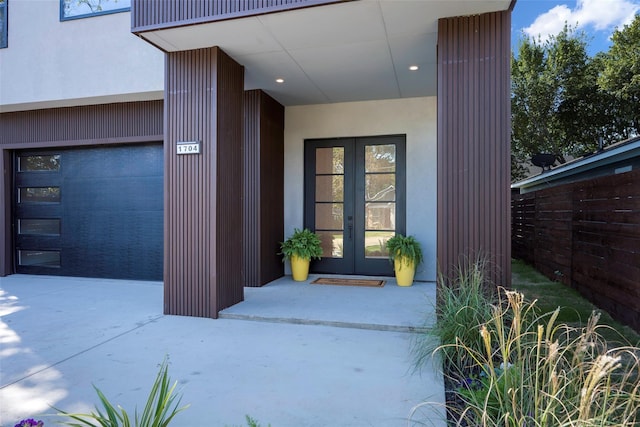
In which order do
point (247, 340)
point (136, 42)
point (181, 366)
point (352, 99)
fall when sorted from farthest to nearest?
1. point (352, 99)
2. point (136, 42)
3. point (247, 340)
4. point (181, 366)

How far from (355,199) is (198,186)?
2.87 m

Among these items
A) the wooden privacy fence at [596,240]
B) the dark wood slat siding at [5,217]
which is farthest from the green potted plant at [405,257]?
the dark wood slat siding at [5,217]

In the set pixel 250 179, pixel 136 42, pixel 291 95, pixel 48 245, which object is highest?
pixel 136 42

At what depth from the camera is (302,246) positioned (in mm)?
6094

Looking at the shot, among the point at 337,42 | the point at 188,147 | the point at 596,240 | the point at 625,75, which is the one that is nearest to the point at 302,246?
the point at 188,147

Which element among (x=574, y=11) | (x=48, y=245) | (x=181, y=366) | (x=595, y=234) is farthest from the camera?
(x=574, y=11)

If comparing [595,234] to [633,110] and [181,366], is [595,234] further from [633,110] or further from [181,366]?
[633,110]

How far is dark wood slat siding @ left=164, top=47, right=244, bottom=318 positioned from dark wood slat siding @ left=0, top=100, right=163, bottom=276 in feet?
6.50

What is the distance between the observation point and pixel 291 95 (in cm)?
604

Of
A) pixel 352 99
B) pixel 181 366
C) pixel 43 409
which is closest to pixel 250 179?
pixel 352 99

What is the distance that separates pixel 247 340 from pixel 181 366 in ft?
2.28

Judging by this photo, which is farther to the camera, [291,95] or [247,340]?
[291,95]

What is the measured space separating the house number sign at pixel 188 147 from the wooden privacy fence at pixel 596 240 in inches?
174

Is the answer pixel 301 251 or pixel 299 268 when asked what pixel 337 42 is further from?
pixel 299 268
